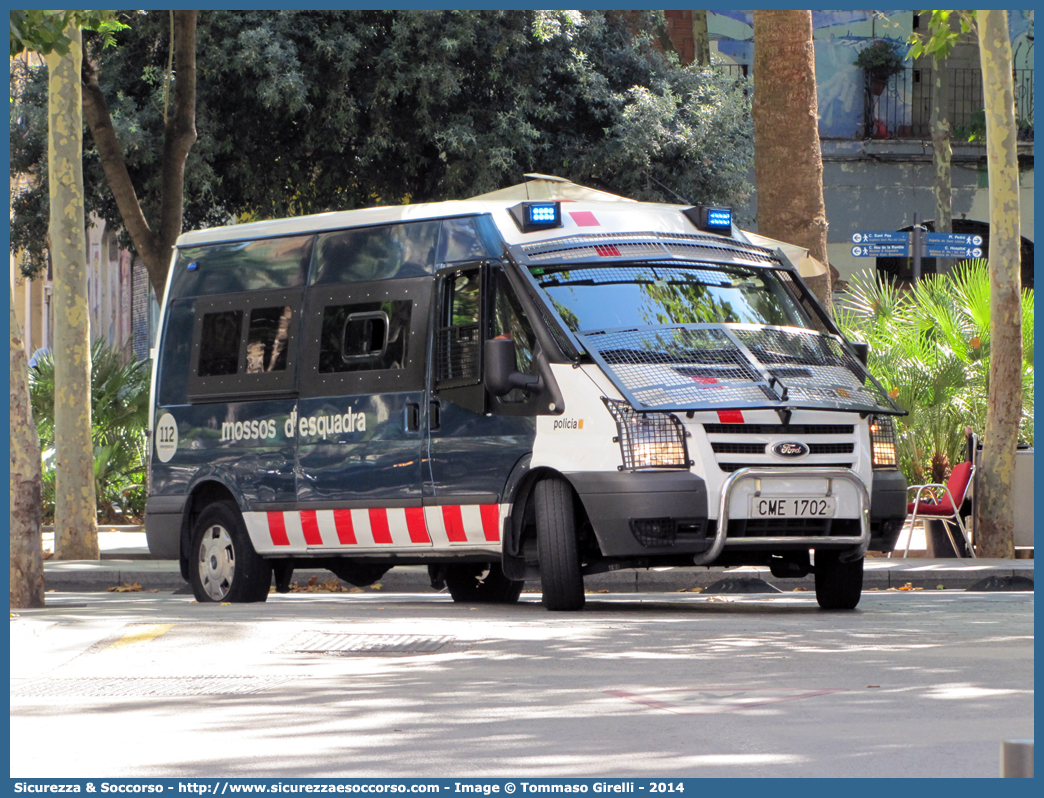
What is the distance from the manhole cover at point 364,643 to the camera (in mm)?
8594

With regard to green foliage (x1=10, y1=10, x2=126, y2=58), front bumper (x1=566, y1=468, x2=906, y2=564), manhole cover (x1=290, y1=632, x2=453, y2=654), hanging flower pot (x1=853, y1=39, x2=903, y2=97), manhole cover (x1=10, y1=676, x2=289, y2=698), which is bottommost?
manhole cover (x1=290, y1=632, x2=453, y2=654)

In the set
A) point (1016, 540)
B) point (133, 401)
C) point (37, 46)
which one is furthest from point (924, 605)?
point (133, 401)

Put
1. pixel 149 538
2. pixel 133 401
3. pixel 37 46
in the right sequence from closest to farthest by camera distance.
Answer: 1. pixel 37 46
2. pixel 149 538
3. pixel 133 401

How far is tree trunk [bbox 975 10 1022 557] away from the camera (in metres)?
15.5

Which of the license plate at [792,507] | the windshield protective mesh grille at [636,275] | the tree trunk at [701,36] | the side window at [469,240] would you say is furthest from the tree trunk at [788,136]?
the tree trunk at [701,36]

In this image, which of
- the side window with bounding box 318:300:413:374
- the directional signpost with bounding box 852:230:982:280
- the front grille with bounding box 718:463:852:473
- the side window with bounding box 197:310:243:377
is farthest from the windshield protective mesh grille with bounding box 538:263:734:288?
the directional signpost with bounding box 852:230:982:280

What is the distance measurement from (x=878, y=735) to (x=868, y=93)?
28.9m

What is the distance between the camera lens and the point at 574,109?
24.5 meters

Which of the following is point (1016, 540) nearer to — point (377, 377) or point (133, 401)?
point (377, 377)

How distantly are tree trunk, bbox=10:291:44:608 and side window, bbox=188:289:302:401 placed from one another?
5.12 feet

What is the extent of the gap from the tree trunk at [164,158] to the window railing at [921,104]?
1818 centimetres

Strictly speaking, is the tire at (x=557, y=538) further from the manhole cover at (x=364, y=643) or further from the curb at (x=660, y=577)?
the curb at (x=660, y=577)

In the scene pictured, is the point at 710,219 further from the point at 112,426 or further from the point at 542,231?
the point at 112,426

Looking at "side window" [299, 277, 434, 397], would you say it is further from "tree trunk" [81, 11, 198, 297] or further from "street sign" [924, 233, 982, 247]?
"street sign" [924, 233, 982, 247]
